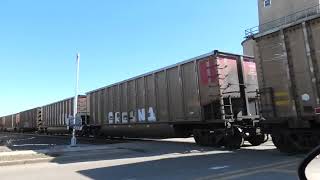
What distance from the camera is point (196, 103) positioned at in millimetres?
18188

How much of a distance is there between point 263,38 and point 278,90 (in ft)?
6.33

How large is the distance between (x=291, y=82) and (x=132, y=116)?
12.6m

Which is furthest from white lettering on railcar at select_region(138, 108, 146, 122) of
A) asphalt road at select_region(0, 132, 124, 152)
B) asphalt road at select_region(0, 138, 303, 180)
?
asphalt road at select_region(0, 138, 303, 180)

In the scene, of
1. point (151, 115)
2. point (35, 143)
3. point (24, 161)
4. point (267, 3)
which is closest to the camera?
point (24, 161)

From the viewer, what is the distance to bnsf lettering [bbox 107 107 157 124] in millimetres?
21922

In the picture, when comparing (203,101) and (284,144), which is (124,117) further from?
(284,144)

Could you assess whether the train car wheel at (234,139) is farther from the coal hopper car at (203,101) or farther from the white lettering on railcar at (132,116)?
the white lettering on railcar at (132,116)

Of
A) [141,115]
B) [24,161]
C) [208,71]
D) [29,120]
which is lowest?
[24,161]

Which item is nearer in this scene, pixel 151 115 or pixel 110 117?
pixel 151 115

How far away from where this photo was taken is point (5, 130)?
69.7 m

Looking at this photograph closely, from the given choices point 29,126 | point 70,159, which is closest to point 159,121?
point 70,159

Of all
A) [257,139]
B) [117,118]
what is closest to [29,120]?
[117,118]

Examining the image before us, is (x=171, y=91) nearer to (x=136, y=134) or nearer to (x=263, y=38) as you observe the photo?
(x=136, y=134)

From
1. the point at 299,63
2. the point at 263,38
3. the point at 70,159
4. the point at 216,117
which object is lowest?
the point at 70,159
